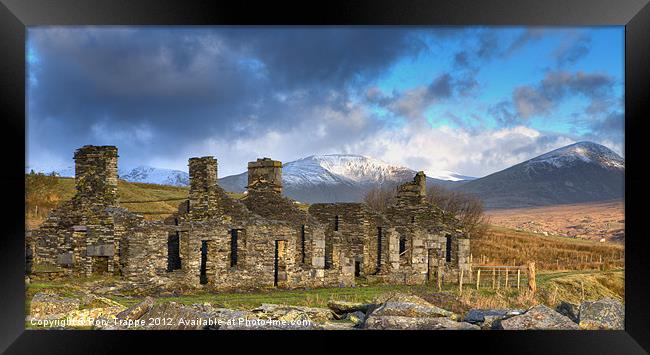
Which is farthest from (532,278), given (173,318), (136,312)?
(136,312)

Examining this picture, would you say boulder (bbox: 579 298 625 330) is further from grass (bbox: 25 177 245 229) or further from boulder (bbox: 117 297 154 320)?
grass (bbox: 25 177 245 229)

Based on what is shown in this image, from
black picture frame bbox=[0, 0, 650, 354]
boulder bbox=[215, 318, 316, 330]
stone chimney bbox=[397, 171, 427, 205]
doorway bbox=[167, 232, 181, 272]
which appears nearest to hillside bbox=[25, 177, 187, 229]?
doorway bbox=[167, 232, 181, 272]

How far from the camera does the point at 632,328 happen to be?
38.4 feet

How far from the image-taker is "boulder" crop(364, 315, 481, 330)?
12477mm

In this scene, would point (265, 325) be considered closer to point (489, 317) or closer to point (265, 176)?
point (489, 317)

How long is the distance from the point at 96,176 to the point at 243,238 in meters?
5.69

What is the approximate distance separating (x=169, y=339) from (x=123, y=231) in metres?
11.0

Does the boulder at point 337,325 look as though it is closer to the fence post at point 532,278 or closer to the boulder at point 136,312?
the boulder at point 136,312

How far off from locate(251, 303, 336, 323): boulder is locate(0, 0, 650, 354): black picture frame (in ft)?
10.2

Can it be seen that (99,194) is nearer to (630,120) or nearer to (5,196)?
(5,196)

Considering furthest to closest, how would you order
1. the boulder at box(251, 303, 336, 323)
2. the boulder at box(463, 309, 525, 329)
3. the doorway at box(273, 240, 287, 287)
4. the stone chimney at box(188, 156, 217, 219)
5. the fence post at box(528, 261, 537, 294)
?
the stone chimney at box(188, 156, 217, 219) < the doorway at box(273, 240, 287, 287) < the fence post at box(528, 261, 537, 294) < the boulder at box(251, 303, 336, 323) < the boulder at box(463, 309, 525, 329)

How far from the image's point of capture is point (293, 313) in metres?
15.2

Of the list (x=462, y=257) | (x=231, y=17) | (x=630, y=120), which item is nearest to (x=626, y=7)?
(x=630, y=120)

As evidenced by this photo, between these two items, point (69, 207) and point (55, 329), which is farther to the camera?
point (69, 207)
